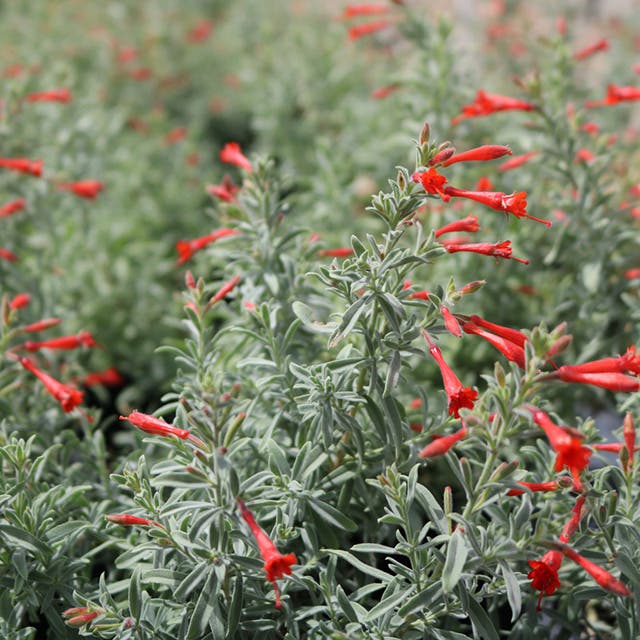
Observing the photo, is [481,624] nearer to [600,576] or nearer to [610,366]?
[600,576]

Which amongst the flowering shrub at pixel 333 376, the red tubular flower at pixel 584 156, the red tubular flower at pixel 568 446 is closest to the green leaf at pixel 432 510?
the flowering shrub at pixel 333 376


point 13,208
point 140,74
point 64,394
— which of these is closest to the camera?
point 64,394

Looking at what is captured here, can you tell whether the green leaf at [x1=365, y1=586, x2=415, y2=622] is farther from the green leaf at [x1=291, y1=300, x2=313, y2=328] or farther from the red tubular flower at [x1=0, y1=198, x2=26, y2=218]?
the red tubular flower at [x1=0, y1=198, x2=26, y2=218]

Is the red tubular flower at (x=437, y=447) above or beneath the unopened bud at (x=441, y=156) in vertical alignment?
beneath

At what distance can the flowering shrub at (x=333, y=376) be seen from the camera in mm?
1643

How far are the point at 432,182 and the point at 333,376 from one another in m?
0.56

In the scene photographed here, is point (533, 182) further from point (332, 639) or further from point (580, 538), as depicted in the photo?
point (332, 639)

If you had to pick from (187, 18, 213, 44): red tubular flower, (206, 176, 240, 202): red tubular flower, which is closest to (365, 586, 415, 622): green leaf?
(206, 176, 240, 202): red tubular flower

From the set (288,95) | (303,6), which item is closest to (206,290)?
(288,95)

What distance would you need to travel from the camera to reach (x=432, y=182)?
1622 mm

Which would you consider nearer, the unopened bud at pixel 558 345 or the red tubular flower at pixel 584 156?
the unopened bud at pixel 558 345

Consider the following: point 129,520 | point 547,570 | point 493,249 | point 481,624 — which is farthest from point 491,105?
point 129,520

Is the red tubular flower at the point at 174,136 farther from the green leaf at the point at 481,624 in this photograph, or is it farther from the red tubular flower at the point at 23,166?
the green leaf at the point at 481,624

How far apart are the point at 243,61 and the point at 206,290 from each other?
418cm
